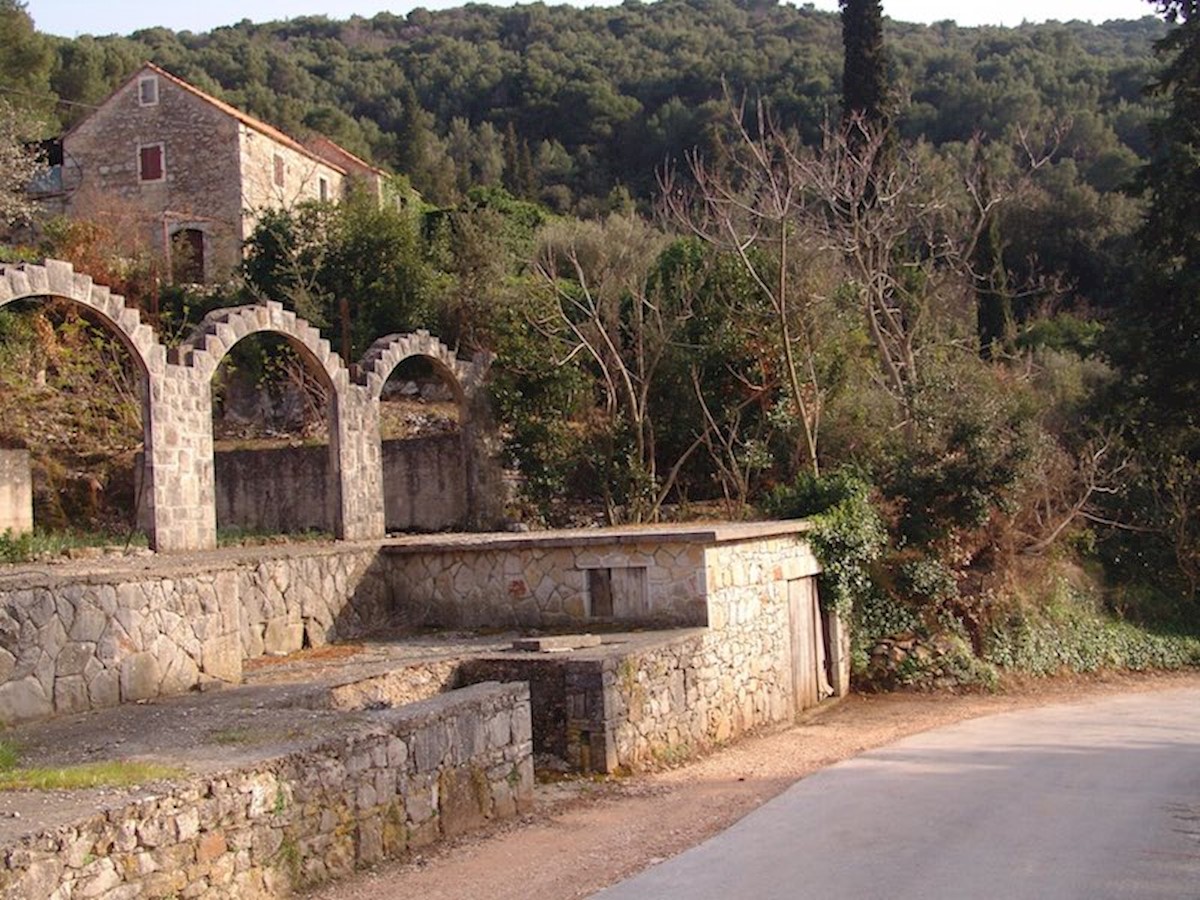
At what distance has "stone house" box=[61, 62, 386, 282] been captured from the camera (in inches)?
1345

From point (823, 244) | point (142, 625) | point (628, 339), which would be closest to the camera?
point (142, 625)

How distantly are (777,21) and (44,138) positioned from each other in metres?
59.0

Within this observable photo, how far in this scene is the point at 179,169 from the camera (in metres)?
35.0

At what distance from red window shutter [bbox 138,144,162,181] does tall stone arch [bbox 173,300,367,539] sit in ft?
66.3

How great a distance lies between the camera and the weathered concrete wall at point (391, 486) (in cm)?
2111

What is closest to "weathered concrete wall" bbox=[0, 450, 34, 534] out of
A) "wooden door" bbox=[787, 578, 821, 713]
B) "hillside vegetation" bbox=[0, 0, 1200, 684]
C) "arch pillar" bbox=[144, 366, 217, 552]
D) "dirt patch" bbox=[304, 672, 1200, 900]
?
"arch pillar" bbox=[144, 366, 217, 552]

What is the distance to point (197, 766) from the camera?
760 cm

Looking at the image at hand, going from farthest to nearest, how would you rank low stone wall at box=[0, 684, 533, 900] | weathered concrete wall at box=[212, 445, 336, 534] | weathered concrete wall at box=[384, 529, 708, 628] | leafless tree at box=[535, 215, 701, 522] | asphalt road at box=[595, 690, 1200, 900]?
leafless tree at box=[535, 215, 701, 522], weathered concrete wall at box=[212, 445, 336, 534], weathered concrete wall at box=[384, 529, 708, 628], asphalt road at box=[595, 690, 1200, 900], low stone wall at box=[0, 684, 533, 900]

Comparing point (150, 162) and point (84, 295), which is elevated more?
point (150, 162)

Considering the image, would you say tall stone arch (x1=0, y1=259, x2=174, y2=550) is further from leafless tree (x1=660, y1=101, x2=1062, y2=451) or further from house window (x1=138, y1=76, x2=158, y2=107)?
house window (x1=138, y1=76, x2=158, y2=107)

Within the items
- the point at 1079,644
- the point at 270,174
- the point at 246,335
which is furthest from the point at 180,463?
the point at 270,174

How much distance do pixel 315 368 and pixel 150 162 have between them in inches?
842

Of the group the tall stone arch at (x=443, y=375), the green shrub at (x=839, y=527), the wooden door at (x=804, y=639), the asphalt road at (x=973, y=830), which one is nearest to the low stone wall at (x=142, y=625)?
the tall stone arch at (x=443, y=375)

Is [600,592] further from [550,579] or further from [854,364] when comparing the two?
[854,364]
